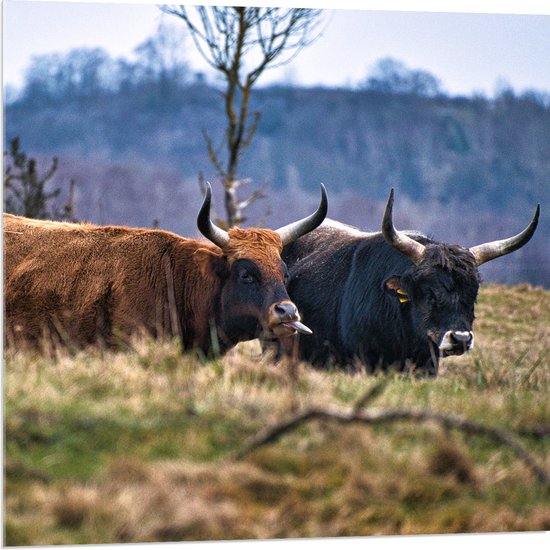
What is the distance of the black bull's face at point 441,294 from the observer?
7262mm

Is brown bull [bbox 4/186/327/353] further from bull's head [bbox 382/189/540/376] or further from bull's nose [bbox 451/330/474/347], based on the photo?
bull's nose [bbox 451/330/474/347]

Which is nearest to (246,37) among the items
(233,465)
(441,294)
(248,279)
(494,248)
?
(248,279)

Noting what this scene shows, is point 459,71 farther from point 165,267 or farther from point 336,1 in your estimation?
point 165,267

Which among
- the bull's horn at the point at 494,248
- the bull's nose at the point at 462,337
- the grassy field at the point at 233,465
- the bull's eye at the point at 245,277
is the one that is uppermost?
the bull's horn at the point at 494,248

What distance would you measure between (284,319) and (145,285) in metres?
1.03

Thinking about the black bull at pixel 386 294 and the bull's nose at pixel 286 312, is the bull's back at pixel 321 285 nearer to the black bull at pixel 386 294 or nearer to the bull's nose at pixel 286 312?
the black bull at pixel 386 294

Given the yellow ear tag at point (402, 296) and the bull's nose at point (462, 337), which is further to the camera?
the yellow ear tag at point (402, 296)

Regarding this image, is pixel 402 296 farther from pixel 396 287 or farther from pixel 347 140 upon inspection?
pixel 347 140

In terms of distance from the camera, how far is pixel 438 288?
7348 millimetres

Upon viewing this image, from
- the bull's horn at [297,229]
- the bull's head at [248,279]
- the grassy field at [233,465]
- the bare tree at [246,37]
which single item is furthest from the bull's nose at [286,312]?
the bare tree at [246,37]

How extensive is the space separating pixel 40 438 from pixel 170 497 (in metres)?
0.65

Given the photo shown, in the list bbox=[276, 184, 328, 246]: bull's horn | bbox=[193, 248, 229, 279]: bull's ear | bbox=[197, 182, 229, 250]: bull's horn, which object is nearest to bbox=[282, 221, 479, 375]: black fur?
bbox=[276, 184, 328, 246]: bull's horn

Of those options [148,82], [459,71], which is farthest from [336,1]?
[148,82]

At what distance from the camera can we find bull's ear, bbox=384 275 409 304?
7.54 m
